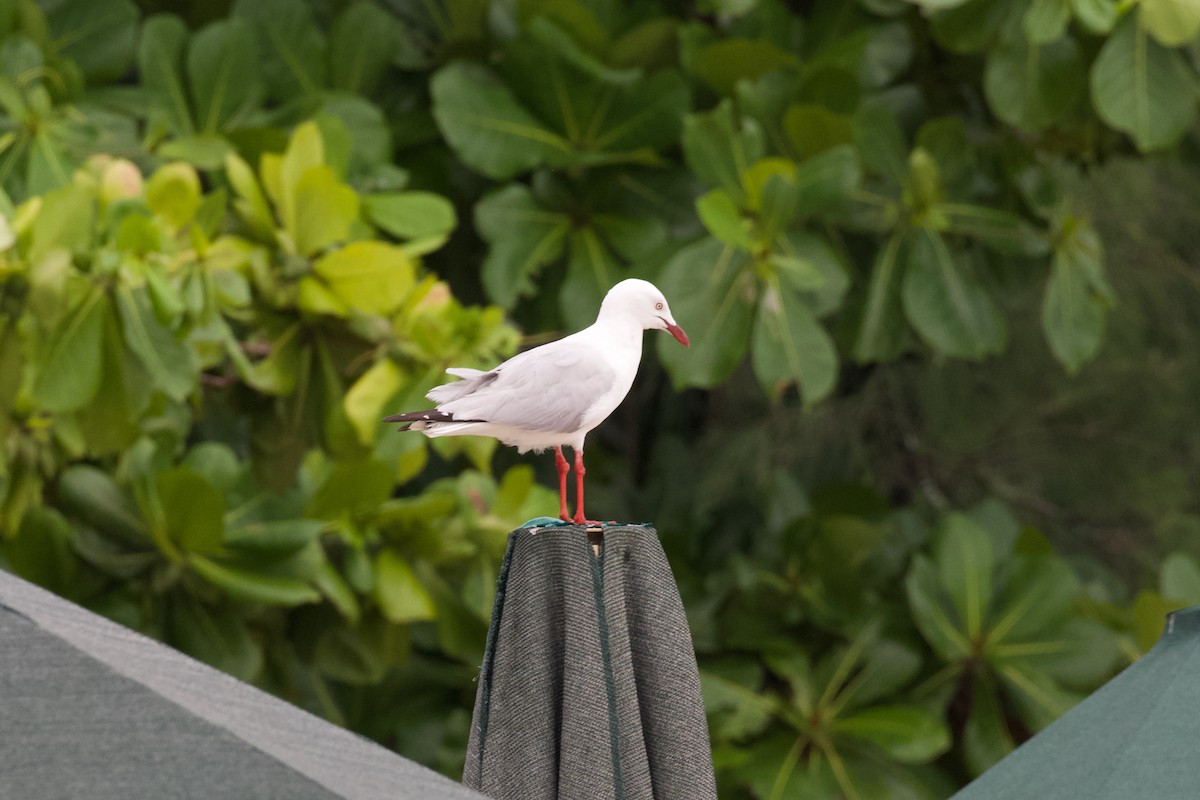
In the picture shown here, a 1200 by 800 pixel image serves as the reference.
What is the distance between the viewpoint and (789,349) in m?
3.16

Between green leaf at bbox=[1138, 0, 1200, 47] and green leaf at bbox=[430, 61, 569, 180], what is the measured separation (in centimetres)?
130

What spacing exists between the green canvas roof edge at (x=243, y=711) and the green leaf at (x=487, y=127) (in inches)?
102

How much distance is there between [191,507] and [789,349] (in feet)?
4.06

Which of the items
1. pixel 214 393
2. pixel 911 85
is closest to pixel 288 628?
pixel 214 393

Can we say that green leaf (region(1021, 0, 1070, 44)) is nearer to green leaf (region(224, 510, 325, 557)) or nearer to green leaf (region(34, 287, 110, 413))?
green leaf (region(224, 510, 325, 557))

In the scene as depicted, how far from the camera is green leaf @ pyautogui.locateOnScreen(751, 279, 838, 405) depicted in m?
3.13

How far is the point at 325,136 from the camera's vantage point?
3137 mm

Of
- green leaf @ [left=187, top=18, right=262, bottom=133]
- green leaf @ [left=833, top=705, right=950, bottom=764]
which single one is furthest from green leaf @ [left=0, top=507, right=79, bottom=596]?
green leaf @ [left=833, top=705, right=950, bottom=764]

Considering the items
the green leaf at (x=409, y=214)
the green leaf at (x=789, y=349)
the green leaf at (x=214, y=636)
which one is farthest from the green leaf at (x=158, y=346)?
the green leaf at (x=789, y=349)

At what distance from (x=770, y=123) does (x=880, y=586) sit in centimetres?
120

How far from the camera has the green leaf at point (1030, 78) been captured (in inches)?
134

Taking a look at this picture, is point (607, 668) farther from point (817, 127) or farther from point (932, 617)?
point (932, 617)

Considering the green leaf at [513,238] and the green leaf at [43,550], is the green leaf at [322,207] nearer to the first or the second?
the green leaf at [513,238]

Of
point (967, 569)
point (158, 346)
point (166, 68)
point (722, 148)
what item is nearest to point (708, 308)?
point (722, 148)
